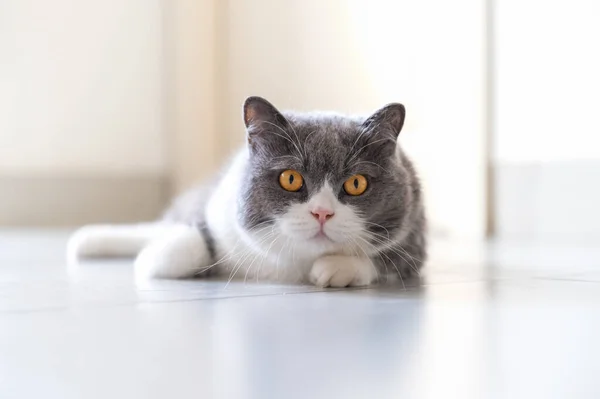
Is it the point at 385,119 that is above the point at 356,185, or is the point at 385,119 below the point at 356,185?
above

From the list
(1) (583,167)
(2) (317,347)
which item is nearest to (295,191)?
(2) (317,347)

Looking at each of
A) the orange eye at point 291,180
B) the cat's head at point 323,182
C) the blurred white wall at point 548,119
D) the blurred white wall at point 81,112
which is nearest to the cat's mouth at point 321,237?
the cat's head at point 323,182

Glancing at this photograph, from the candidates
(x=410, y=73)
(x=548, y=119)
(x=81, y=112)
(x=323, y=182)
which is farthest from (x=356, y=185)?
(x=81, y=112)

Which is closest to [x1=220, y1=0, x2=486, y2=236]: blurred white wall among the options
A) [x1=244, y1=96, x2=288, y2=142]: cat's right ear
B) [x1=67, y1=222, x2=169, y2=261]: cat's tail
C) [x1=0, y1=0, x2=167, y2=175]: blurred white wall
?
[x1=0, y1=0, x2=167, y2=175]: blurred white wall

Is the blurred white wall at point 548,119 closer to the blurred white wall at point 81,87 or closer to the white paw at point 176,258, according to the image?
the white paw at point 176,258

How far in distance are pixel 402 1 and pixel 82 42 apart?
180 cm

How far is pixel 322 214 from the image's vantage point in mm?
1458

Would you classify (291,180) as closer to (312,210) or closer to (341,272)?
(312,210)

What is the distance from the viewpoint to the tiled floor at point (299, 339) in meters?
0.81

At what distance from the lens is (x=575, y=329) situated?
3.62 feet

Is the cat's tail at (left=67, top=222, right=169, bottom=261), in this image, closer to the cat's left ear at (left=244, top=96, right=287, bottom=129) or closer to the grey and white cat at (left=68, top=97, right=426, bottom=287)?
the grey and white cat at (left=68, top=97, right=426, bottom=287)

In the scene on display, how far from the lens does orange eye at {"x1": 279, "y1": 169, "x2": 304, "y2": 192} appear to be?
1509mm

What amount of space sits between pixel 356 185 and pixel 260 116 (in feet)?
0.83

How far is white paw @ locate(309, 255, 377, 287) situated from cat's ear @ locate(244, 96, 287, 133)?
0.30 meters
